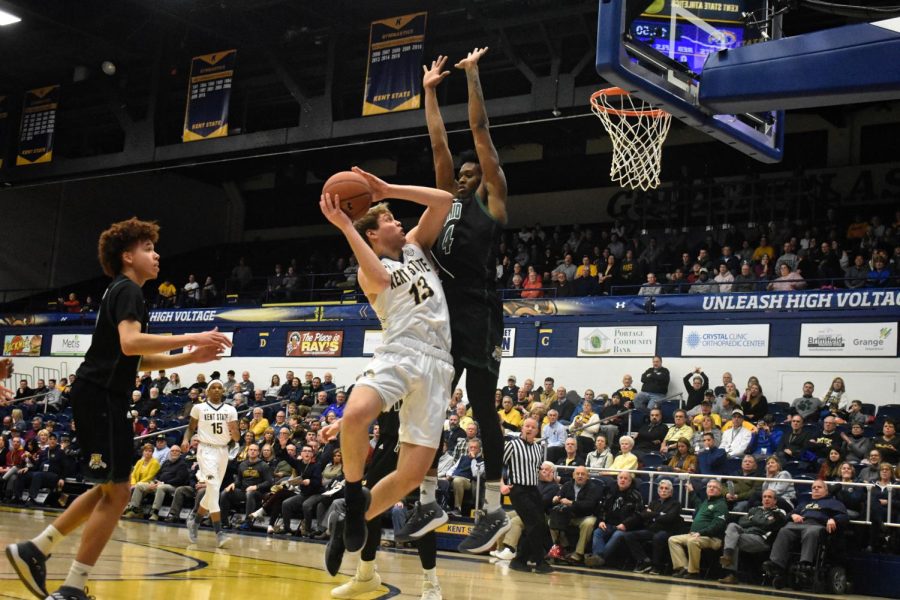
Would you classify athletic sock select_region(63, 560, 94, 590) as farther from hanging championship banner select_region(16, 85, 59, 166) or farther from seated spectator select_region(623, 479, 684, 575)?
hanging championship banner select_region(16, 85, 59, 166)

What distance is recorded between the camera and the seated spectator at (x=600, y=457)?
14562mm

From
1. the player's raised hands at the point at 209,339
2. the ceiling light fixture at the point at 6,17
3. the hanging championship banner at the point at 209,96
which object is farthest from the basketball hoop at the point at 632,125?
the ceiling light fixture at the point at 6,17

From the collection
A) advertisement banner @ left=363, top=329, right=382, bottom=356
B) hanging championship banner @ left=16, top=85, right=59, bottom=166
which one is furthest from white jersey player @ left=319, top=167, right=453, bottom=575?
hanging championship banner @ left=16, top=85, right=59, bottom=166

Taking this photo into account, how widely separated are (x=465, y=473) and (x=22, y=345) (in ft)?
66.1

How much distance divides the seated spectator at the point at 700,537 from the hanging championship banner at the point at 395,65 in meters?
9.62

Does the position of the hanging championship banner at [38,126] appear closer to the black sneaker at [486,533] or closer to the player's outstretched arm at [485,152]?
the player's outstretched arm at [485,152]

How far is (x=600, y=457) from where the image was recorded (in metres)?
14.6

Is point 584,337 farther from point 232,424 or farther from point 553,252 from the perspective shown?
point 232,424

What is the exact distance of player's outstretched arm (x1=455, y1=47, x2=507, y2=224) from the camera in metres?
6.04

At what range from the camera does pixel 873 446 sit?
13.5 meters

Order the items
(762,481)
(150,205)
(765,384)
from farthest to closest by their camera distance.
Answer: (150,205), (765,384), (762,481)

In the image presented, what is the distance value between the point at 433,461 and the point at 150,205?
106ft

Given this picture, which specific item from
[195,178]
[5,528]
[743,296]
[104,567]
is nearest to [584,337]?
[743,296]

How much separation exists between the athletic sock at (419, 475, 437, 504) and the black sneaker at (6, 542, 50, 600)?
7.20ft
